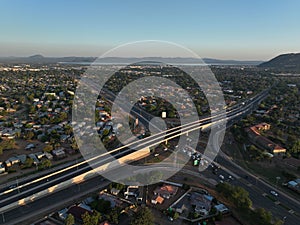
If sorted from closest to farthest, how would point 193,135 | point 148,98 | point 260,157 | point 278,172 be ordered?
1. point 278,172
2. point 260,157
3. point 193,135
4. point 148,98

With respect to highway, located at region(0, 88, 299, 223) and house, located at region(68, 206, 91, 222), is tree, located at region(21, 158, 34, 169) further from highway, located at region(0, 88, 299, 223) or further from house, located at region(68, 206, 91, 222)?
house, located at region(68, 206, 91, 222)

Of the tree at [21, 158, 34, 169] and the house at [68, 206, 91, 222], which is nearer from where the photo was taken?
the house at [68, 206, 91, 222]

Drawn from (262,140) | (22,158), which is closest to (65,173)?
(22,158)

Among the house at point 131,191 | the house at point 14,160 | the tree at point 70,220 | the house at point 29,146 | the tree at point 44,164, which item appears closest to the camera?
the tree at point 70,220

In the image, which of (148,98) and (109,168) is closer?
(109,168)

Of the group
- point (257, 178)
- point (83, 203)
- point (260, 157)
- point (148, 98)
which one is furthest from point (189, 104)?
point (83, 203)

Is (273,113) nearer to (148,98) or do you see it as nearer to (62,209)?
(148,98)

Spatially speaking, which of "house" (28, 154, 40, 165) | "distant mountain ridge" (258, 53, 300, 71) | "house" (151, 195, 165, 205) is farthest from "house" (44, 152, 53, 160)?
"distant mountain ridge" (258, 53, 300, 71)

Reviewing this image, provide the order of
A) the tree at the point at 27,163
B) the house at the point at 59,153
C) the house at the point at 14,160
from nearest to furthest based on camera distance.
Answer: the tree at the point at 27,163 < the house at the point at 14,160 < the house at the point at 59,153

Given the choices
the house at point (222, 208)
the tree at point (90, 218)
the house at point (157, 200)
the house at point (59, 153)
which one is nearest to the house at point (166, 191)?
the house at point (157, 200)

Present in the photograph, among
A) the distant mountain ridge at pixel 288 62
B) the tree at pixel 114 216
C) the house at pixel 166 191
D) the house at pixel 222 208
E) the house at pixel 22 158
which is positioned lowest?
the house at pixel 222 208

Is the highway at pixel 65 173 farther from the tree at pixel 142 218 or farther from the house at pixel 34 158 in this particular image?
the tree at pixel 142 218
